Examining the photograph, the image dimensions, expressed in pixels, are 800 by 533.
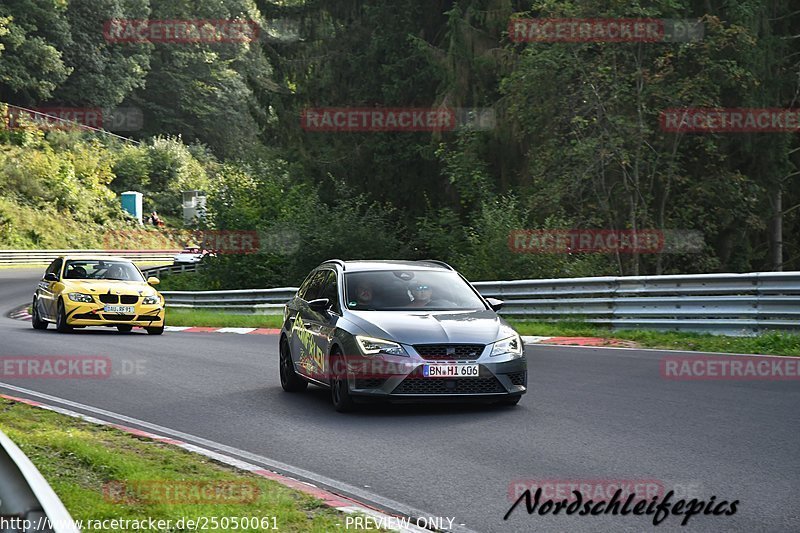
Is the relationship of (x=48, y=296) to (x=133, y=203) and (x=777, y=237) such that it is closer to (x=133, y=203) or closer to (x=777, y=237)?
(x=777, y=237)

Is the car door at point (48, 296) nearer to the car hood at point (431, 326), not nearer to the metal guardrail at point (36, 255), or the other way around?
the car hood at point (431, 326)

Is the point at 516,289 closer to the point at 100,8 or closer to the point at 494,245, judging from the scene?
the point at 494,245

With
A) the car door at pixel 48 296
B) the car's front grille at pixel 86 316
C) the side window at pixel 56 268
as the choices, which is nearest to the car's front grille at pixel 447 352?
the car's front grille at pixel 86 316

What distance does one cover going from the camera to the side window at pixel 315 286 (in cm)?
1384

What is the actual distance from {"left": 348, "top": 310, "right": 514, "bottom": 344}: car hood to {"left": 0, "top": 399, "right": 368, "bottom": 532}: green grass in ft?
8.93

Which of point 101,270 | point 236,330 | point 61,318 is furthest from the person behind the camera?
point 236,330

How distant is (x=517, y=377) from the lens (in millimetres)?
11766

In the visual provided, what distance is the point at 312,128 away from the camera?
4006cm

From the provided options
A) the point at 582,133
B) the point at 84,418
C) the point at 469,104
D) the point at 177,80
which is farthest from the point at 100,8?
the point at 84,418

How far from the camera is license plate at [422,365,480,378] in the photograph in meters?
11.4

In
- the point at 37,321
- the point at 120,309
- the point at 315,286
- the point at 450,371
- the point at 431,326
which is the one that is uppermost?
the point at 315,286

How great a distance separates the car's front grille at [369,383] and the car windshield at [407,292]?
1.09 meters

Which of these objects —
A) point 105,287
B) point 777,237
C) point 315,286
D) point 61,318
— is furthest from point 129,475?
point 777,237

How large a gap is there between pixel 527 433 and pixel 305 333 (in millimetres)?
3755
